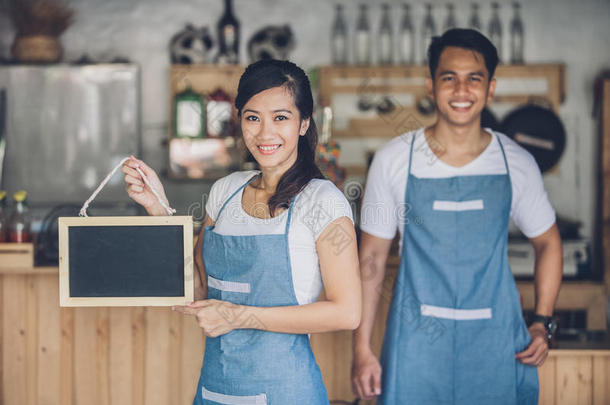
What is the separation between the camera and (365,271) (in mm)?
2006

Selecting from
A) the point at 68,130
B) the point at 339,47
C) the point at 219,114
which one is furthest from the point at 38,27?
the point at 339,47

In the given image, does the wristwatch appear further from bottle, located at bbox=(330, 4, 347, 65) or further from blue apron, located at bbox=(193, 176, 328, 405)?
bottle, located at bbox=(330, 4, 347, 65)

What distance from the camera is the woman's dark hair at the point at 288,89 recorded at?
1.58m

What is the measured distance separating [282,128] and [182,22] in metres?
3.30

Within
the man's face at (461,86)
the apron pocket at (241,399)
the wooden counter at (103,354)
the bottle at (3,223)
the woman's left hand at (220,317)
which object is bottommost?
the wooden counter at (103,354)

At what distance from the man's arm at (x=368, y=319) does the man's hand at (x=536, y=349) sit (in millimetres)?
460

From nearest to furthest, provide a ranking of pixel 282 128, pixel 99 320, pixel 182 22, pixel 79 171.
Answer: pixel 282 128 → pixel 99 320 → pixel 79 171 → pixel 182 22

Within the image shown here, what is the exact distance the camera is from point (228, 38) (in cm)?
439

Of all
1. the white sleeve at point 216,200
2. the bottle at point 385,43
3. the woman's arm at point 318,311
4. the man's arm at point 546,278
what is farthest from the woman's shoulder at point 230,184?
the bottle at point 385,43

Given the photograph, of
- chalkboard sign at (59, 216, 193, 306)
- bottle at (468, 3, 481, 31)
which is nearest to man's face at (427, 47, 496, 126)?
chalkboard sign at (59, 216, 193, 306)

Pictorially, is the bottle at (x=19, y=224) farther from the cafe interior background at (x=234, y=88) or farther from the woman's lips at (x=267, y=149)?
the woman's lips at (x=267, y=149)

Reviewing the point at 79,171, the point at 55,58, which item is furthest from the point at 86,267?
the point at 55,58

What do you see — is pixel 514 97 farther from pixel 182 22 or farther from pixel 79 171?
pixel 79 171

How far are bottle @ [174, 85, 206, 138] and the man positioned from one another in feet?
7.89
